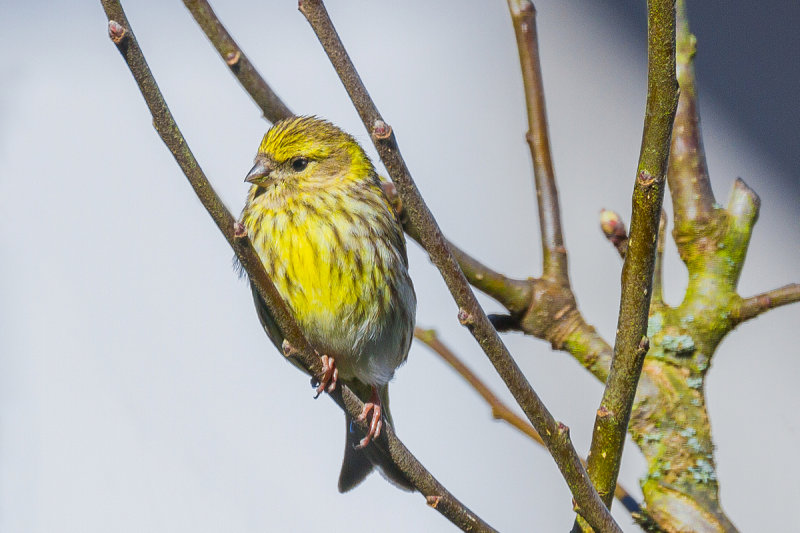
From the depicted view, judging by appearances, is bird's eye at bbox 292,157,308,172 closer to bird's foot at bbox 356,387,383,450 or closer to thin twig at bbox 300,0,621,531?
bird's foot at bbox 356,387,383,450

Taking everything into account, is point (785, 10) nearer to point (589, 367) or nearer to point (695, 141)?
point (695, 141)

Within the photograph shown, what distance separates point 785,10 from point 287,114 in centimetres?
263

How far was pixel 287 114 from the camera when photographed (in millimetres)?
2348

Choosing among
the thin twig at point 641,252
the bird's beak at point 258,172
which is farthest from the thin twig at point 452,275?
the bird's beak at point 258,172

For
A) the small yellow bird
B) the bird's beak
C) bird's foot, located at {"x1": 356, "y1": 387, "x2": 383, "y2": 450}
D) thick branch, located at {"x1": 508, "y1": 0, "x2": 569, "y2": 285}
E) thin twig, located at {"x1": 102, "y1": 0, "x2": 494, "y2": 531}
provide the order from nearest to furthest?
thin twig, located at {"x1": 102, "y1": 0, "x2": 494, "y2": 531} < bird's foot, located at {"x1": 356, "y1": 387, "x2": 383, "y2": 450} < thick branch, located at {"x1": 508, "y1": 0, "x2": 569, "y2": 285} < the small yellow bird < the bird's beak

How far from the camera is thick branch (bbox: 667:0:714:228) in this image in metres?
2.18

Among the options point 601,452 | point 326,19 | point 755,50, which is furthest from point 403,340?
point 755,50

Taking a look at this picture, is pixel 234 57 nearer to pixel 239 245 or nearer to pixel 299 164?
pixel 299 164

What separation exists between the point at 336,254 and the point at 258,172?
1.28 feet

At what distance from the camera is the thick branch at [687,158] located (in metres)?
2.18

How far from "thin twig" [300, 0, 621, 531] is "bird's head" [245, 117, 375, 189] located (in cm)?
127

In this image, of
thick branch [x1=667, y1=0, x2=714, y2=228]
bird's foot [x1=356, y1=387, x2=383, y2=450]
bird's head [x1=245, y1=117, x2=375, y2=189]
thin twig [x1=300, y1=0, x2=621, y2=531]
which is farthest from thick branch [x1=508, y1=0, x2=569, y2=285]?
thin twig [x1=300, y1=0, x2=621, y2=531]

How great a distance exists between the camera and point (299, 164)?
2744mm

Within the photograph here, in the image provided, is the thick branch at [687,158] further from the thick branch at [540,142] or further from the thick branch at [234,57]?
the thick branch at [234,57]
